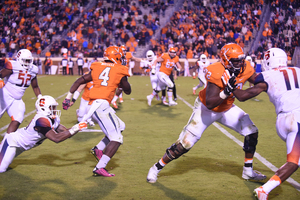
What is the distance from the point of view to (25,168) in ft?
16.0

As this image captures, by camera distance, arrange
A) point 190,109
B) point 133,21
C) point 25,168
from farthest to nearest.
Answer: point 133,21 < point 190,109 < point 25,168

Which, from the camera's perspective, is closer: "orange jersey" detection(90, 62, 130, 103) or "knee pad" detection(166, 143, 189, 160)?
"knee pad" detection(166, 143, 189, 160)

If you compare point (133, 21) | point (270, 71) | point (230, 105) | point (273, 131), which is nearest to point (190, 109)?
point (273, 131)

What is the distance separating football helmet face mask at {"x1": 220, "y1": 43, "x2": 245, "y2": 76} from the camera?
4180mm

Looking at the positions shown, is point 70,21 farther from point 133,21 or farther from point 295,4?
point 295,4

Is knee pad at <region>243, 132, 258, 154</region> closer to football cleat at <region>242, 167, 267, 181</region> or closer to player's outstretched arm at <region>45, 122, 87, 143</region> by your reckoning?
football cleat at <region>242, 167, 267, 181</region>

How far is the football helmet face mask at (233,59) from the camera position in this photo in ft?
13.7

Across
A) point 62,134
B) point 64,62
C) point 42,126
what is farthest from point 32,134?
point 64,62

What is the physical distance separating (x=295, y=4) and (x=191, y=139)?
91.7 feet

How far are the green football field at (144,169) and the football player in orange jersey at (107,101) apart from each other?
1.09 feet

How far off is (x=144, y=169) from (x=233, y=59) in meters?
2.17

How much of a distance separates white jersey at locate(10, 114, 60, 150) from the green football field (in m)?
0.47

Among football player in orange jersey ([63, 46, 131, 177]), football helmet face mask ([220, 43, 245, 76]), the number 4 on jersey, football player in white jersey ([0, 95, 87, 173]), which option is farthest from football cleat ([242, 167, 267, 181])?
football player in white jersey ([0, 95, 87, 173])

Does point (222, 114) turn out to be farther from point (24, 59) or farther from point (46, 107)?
point (24, 59)
